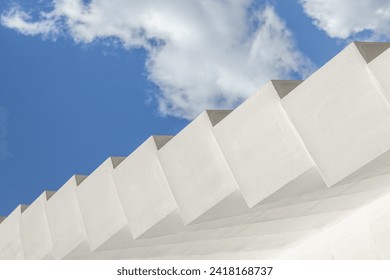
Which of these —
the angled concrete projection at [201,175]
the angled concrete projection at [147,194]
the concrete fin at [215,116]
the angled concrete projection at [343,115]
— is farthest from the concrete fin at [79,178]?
the angled concrete projection at [343,115]

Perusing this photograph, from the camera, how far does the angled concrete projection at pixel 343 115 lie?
6.98ft

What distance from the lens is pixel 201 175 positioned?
3.27 meters

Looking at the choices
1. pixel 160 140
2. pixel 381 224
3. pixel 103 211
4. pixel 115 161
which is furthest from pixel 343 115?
pixel 103 211

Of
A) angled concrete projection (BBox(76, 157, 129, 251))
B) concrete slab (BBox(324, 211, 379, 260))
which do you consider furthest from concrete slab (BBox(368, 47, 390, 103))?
angled concrete projection (BBox(76, 157, 129, 251))

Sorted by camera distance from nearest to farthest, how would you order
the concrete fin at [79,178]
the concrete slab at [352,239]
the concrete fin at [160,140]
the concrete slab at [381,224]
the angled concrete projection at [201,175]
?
the concrete slab at [381,224], the concrete slab at [352,239], the angled concrete projection at [201,175], the concrete fin at [160,140], the concrete fin at [79,178]

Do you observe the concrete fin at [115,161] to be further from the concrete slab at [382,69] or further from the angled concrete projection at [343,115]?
the concrete slab at [382,69]

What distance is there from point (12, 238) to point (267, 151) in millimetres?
4389

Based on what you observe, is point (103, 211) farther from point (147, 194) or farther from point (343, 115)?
point (343, 115)

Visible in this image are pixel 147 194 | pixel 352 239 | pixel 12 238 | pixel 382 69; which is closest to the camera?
pixel 382 69

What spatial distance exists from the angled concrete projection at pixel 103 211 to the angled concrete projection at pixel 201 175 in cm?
87

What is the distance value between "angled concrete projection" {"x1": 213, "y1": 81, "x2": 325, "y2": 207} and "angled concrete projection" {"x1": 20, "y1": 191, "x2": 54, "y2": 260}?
3.06 m

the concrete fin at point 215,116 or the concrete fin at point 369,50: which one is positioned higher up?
the concrete fin at point 215,116
